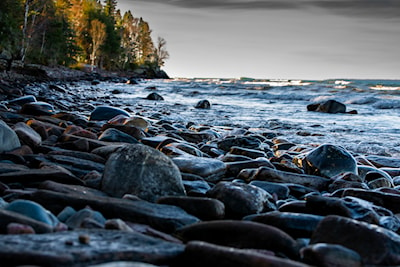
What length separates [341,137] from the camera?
278 inches

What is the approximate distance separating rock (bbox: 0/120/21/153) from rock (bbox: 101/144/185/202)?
97 centimetres

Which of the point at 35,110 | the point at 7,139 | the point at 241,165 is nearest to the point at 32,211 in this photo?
the point at 7,139

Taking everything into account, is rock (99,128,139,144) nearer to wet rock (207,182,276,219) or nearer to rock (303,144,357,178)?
rock (303,144,357,178)

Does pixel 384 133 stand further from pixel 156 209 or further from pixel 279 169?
pixel 156 209

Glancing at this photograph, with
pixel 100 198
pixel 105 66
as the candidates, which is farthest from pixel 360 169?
pixel 105 66

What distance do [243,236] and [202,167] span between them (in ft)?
4.97

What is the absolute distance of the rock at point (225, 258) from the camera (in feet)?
4.27

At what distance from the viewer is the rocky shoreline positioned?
1.37 m

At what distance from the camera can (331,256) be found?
1537 mm

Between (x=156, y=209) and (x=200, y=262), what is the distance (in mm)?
661

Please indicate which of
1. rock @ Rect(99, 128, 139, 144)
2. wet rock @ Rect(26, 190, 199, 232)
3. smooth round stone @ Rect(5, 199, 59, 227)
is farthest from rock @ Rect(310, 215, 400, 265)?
rock @ Rect(99, 128, 139, 144)

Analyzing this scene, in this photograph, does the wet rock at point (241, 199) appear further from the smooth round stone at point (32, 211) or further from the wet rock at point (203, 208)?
the smooth round stone at point (32, 211)

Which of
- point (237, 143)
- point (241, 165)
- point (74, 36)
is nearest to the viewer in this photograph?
point (241, 165)

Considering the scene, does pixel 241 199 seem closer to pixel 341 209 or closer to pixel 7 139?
pixel 341 209
